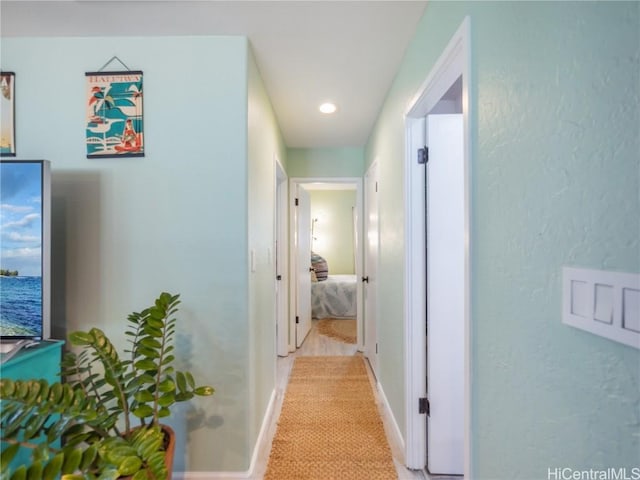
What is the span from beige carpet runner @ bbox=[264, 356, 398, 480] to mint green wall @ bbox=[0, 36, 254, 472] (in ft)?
1.61

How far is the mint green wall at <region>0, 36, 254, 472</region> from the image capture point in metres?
1.65

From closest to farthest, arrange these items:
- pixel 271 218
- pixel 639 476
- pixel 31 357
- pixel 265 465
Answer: pixel 639 476, pixel 31 357, pixel 265 465, pixel 271 218

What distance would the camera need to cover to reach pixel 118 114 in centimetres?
165

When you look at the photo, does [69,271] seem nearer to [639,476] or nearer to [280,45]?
[280,45]

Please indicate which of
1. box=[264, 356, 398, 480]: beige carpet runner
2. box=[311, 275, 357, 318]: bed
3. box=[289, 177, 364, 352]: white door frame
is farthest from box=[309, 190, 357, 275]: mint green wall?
box=[264, 356, 398, 480]: beige carpet runner

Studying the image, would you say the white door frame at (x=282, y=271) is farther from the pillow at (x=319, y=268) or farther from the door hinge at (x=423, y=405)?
the door hinge at (x=423, y=405)

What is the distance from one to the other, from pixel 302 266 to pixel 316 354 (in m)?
1.05

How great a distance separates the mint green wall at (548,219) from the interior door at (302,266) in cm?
281

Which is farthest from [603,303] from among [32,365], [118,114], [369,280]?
[369,280]

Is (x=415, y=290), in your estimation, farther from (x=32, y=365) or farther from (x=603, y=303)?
(x=32, y=365)

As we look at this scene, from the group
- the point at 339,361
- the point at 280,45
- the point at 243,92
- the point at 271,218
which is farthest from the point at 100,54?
the point at 339,361

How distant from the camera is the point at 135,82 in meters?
1.65

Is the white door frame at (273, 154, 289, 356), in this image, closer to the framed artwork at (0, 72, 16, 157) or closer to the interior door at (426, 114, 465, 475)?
the interior door at (426, 114, 465, 475)

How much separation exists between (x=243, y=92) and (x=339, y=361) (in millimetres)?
2799
